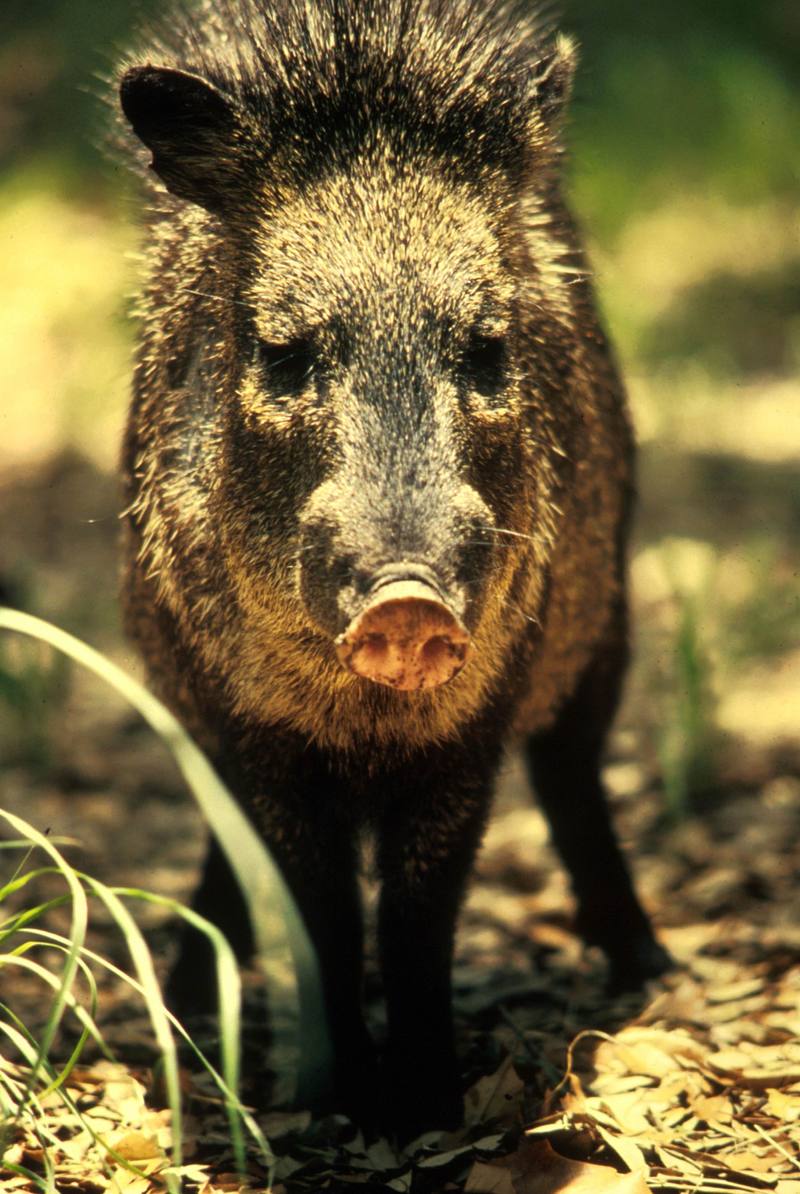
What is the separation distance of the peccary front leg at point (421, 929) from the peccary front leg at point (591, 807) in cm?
92

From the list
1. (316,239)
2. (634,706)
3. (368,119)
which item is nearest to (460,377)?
(316,239)

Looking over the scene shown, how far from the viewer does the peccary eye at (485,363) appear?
297 cm

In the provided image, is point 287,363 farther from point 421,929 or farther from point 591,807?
point 591,807

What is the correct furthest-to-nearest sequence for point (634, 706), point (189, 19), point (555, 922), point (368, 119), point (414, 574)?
1. point (634, 706)
2. point (555, 922)
3. point (189, 19)
4. point (368, 119)
5. point (414, 574)

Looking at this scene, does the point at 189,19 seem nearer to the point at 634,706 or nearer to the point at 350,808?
the point at 350,808

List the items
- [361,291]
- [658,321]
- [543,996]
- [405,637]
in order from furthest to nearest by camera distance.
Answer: [658,321], [543,996], [361,291], [405,637]

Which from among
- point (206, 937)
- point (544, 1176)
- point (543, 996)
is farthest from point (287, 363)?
point (543, 996)

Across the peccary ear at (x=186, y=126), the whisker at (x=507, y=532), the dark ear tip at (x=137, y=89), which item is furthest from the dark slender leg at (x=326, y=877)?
the dark ear tip at (x=137, y=89)

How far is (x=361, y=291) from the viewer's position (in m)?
2.90

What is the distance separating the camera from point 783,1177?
289cm

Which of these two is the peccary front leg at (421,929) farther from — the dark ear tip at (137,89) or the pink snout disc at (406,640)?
the dark ear tip at (137,89)

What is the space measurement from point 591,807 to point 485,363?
159 centimetres

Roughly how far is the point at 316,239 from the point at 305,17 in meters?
0.63

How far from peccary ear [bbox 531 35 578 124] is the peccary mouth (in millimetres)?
1410
